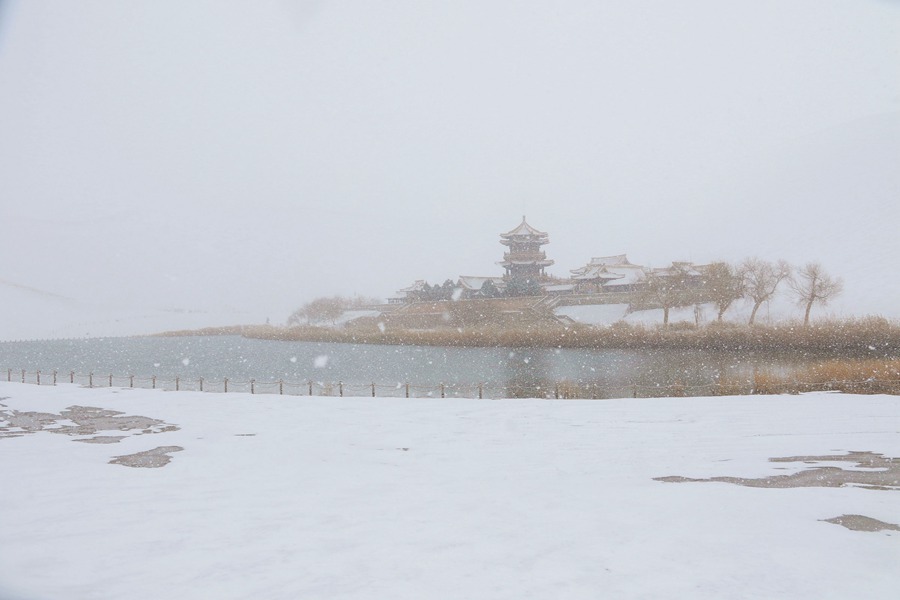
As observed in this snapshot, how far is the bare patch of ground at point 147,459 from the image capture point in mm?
9810

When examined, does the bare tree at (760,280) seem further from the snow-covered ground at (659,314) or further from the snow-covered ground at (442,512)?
the snow-covered ground at (442,512)

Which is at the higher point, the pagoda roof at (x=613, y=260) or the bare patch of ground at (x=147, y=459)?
the pagoda roof at (x=613, y=260)

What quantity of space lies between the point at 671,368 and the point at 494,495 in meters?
28.7

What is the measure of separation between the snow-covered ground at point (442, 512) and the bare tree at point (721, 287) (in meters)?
42.2

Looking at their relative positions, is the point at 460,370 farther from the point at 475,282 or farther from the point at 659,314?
the point at 475,282

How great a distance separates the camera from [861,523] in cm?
648

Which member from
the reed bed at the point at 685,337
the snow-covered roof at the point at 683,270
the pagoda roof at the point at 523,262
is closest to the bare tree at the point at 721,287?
the snow-covered roof at the point at 683,270

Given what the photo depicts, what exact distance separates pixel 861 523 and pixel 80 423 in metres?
14.9

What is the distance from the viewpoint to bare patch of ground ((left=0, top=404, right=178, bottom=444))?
12648mm

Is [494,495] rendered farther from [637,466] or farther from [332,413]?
[332,413]

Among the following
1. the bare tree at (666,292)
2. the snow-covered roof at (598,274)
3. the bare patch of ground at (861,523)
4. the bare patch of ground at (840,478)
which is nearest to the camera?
the bare patch of ground at (861,523)

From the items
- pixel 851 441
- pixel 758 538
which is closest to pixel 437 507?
pixel 758 538

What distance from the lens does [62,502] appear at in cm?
758

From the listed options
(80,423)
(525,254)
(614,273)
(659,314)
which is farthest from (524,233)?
(80,423)
